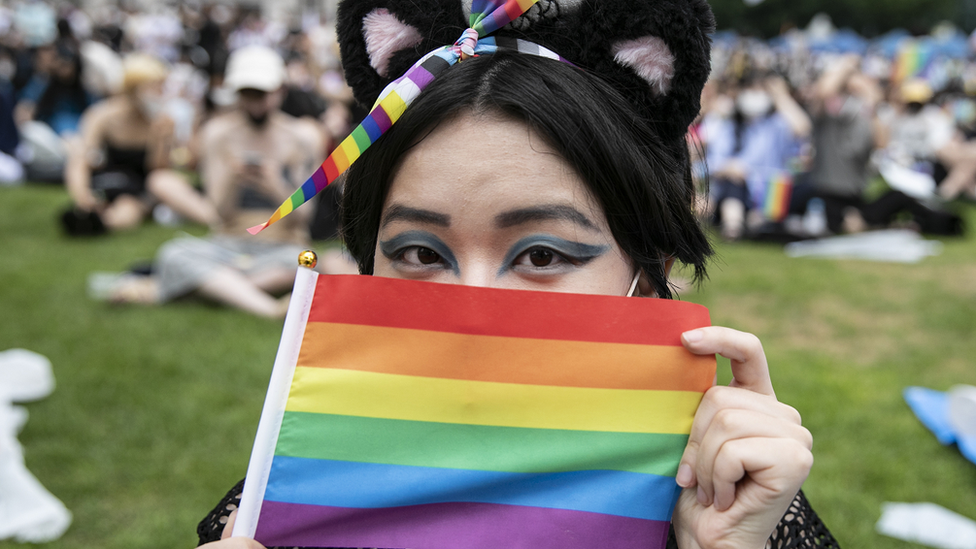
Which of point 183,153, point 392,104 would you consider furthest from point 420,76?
point 183,153

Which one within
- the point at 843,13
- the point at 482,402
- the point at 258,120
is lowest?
the point at 482,402

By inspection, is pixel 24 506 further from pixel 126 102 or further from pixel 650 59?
pixel 126 102

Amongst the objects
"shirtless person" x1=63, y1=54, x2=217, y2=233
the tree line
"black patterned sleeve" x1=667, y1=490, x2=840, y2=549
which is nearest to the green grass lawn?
"shirtless person" x1=63, y1=54, x2=217, y2=233

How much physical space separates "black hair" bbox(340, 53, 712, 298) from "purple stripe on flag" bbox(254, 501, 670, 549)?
521 mm

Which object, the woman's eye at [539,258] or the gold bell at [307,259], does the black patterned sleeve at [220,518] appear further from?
the woman's eye at [539,258]

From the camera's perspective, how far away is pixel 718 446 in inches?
47.5

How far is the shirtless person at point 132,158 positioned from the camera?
8258 mm

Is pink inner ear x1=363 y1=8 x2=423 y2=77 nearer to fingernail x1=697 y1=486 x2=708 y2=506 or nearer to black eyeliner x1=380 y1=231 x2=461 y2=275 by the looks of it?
black eyeliner x1=380 y1=231 x2=461 y2=275

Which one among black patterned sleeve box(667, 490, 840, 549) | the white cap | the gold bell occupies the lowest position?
black patterned sleeve box(667, 490, 840, 549)

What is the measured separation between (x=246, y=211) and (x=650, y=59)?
5636mm

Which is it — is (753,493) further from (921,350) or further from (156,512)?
(921,350)

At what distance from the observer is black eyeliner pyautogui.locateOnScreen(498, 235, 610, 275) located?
4.55ft

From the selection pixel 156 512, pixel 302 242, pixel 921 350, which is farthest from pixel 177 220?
pixel 921 350

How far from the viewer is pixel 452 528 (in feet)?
4.30
